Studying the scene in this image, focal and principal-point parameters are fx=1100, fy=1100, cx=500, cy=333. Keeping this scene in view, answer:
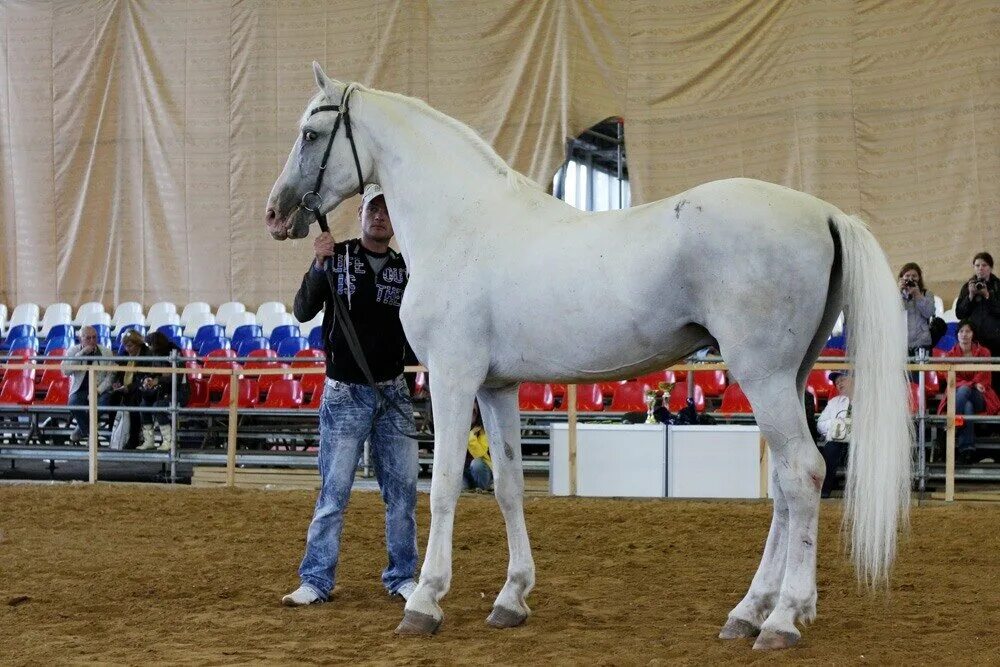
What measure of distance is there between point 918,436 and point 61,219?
46.3ft

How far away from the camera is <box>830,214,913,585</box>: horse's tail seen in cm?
409

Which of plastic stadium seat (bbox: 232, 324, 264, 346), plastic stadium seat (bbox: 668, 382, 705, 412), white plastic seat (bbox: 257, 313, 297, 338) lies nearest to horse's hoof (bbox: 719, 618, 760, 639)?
plastic stadium seat (bbox: 668, 382, 705, 412)

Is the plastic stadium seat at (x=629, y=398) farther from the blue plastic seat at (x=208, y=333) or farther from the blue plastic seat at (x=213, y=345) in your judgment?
the blue plastic seat at (x=208, y=333)

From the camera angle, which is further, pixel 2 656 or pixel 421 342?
pixel 421 342

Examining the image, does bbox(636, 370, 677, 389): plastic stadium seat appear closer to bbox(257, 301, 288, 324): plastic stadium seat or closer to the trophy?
the trophy

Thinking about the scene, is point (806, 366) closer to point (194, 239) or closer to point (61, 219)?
point (194, 239)

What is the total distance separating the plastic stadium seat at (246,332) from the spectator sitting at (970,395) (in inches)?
351

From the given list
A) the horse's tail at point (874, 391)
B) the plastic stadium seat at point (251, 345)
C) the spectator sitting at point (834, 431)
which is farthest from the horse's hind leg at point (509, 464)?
the plastic stadium seat at point (251, 345)

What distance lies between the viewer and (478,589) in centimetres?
552

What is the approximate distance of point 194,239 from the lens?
17438mm

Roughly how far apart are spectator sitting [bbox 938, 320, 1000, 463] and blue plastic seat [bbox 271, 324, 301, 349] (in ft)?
27.0

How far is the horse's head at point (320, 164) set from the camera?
5023 mm

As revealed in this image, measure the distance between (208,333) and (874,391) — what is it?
12.4m

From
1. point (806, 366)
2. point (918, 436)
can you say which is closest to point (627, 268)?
point (806, 366)
